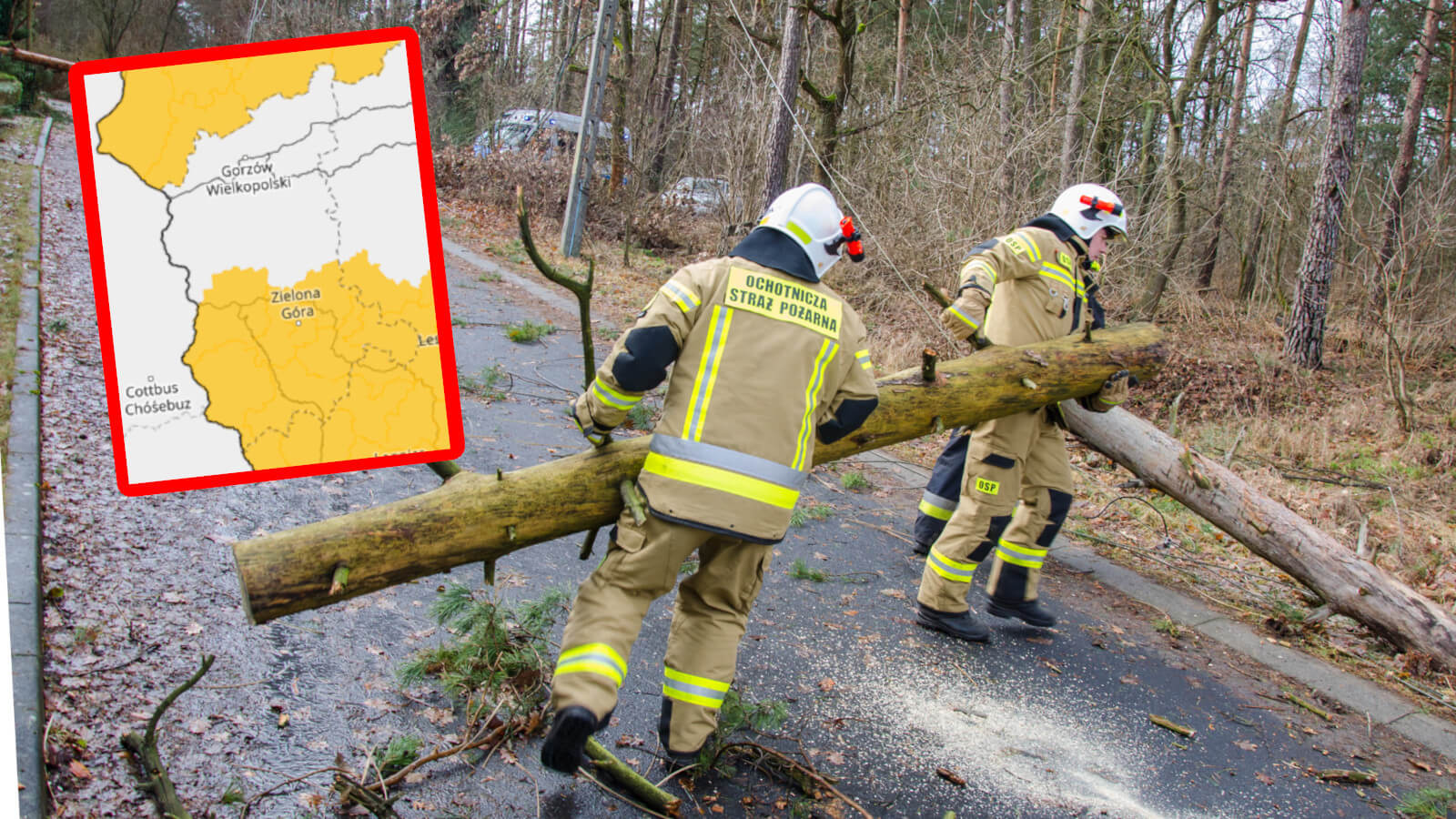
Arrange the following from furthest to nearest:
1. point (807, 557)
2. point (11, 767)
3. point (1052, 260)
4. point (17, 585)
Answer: point (807, 557), point (1052, 260), point (17, 585), point (11, 767)

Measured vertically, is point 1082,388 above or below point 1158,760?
above

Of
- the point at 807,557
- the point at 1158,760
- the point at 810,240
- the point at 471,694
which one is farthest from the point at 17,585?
the point at 1158,760

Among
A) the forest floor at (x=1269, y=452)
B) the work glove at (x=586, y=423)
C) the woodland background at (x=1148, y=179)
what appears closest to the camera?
the work glove at (x=586, y=423)

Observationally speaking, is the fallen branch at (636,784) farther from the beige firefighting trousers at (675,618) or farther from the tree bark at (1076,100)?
the tree bark at (1076,100)

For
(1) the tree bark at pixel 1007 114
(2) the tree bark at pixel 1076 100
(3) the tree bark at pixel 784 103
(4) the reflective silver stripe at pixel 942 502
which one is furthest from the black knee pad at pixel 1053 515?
(3) the tree bark at pixel 784 103

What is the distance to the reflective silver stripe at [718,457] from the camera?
302 centimetres

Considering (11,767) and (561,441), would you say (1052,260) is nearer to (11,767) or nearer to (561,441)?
(561,441)

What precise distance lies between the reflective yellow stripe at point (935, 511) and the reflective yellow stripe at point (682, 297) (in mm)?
3034

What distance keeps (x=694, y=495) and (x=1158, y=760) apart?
2319 mm

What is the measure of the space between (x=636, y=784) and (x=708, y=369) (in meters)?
1.34

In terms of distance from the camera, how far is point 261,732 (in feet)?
9.98

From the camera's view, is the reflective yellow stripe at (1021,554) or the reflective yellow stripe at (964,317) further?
the reflective yellow stripe at (1021,554)

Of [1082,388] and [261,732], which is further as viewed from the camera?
[1082,388]

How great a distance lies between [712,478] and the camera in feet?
9.88
